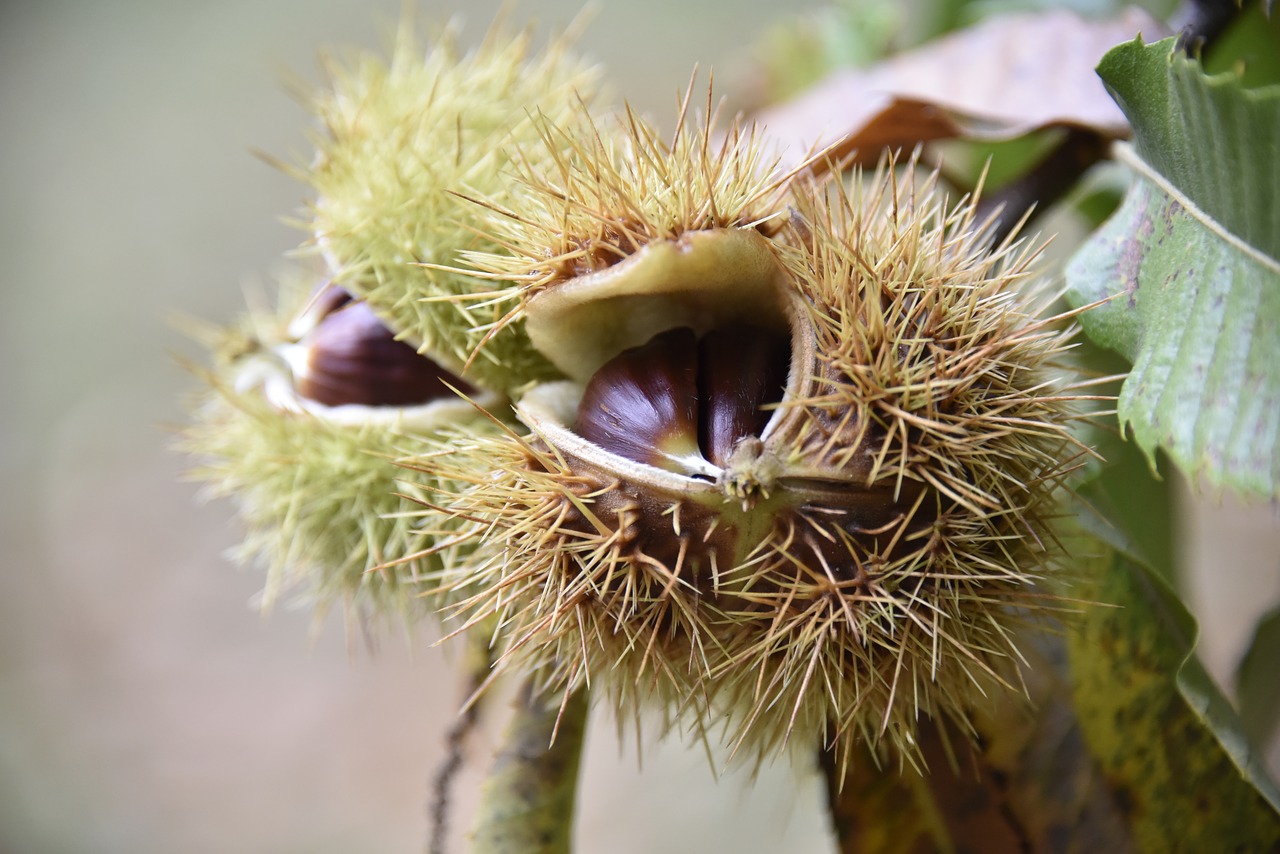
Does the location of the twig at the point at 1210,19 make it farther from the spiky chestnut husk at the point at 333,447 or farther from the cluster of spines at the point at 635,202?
the spiky chestnut husk at the point at 333,447

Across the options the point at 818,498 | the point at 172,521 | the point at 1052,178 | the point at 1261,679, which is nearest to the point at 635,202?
the point at 818,498

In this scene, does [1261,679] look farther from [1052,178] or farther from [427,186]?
[427,186]

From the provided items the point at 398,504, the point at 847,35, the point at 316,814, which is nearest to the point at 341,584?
the point at 398,504

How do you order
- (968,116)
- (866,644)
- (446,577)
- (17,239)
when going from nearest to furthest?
1. (866,644)
2. (446,577)
3. (968,116)
4. (17,239)

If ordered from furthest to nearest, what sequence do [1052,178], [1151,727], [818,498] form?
[1052,178] < [1151,727] < [818,498]

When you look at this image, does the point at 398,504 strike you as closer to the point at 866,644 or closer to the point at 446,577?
the point at 446,577

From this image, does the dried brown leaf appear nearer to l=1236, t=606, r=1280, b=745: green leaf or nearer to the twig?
the twig
